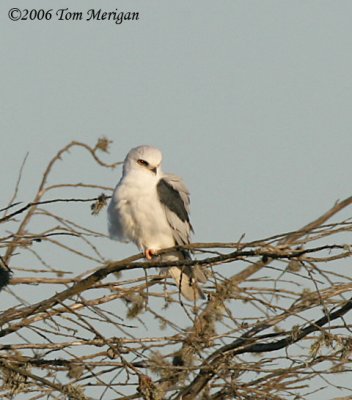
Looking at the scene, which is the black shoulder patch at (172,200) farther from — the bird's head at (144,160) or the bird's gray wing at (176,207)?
the bird's head at (144,160)

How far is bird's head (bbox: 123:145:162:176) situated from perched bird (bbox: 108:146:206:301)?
0.01 m

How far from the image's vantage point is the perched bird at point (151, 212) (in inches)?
259

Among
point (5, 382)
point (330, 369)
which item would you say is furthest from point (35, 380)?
point (330, 369)

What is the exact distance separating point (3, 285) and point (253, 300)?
138cm

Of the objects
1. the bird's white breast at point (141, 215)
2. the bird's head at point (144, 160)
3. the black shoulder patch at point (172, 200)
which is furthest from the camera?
the bird's head at point (144, 160)

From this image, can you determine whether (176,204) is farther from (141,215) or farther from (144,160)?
(144,160)

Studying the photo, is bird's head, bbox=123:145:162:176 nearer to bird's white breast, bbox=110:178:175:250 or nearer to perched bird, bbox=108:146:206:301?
perched bird, bbox=108:146:206:301

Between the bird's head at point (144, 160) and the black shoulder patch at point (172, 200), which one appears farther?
the bird's head at point (144, 160)

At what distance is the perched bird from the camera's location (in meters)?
6.57

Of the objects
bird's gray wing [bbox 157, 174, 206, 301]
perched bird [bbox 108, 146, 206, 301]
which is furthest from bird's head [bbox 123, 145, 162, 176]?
bird's gray wing [bbox 157, 174, 206, 301]

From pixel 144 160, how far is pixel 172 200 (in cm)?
45

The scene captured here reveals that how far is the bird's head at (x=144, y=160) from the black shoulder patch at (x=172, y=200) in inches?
6.4

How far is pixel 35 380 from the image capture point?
4766 mm

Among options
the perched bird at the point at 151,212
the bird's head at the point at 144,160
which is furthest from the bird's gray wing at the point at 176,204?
the bird's head at the point at 144,160
